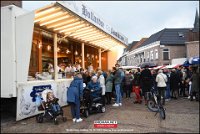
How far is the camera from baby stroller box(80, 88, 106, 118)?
831cm

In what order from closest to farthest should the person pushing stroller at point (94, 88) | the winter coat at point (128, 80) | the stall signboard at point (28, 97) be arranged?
the stall signboard at point (28, 97) < the person pushing stroller at point (94, 88) < the winter coat at point (128, 80)

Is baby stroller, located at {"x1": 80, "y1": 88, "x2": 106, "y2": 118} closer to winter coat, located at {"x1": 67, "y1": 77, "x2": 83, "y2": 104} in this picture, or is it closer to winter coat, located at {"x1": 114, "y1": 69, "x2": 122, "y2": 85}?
winter coat, located at {"x1": 67, "y1": 77, "x2": 83, "y2": 104}

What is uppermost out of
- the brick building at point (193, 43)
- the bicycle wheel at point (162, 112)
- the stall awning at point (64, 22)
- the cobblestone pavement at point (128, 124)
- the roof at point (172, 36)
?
the roof at point (172, 36)

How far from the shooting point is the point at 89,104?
336 inches

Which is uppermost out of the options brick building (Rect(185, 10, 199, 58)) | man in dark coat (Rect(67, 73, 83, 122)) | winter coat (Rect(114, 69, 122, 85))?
brick building (Rect(185, 10, 199, 58))

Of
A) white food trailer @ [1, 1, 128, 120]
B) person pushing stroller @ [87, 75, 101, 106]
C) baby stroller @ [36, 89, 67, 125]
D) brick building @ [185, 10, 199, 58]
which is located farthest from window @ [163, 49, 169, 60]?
baby stroller @ [36, 89, 67, 125]

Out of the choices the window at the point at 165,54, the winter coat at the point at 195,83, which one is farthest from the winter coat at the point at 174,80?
the window at the point at 165,54

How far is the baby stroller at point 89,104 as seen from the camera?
8306mm

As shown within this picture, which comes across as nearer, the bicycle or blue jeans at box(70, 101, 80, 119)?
blue jeans at box(70, 101, 80, 119)

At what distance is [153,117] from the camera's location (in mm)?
8016

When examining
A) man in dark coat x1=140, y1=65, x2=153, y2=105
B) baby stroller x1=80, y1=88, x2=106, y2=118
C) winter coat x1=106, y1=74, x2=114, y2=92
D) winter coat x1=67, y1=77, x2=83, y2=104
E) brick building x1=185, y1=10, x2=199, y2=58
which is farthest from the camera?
brick building x1=185, y1=10, x2=199, y2=58

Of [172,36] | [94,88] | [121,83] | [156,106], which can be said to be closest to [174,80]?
[121,83]

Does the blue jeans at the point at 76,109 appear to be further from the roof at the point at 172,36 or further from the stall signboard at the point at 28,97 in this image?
the roof at the point at 172,36

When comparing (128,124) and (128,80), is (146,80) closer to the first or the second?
(128,124)
